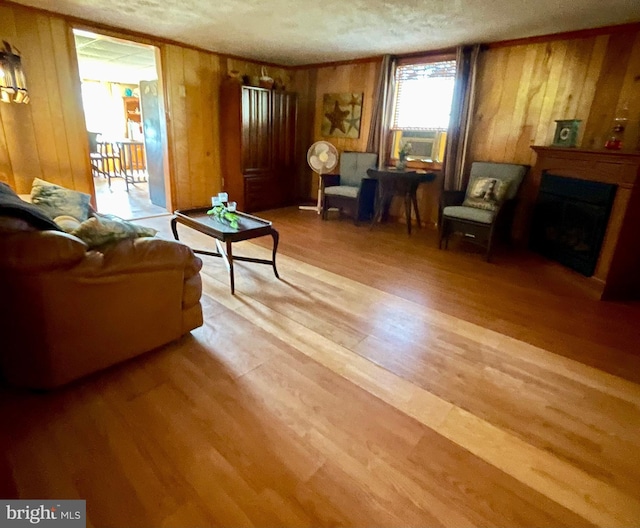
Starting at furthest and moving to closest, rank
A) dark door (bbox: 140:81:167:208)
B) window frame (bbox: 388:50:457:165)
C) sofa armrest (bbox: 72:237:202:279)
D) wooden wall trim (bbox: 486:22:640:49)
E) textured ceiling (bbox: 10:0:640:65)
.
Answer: dark door (bbox: 140:81:167:208) → window frame (bbox: 388:50:457:165) → wooden wall trim (bbox: 486:22:640:49) → textured ceiling (bbox: 10:0:640:65) → sofa armrest (bbox: 72:237:202:279)

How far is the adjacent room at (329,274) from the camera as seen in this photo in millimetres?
1335

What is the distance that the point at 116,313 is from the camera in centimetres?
174

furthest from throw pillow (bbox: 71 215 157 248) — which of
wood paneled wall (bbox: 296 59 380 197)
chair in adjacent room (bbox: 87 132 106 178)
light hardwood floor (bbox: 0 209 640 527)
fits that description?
chair in adjacent room (bbox: 87 132 106 178)

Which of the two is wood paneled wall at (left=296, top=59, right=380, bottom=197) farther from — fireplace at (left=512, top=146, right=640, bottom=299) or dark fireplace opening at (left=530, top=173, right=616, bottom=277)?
dark fireplace opening at (left=530, top=173, right=616, bottom=277)

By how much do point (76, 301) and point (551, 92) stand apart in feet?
15.2

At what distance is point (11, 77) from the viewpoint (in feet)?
11.2

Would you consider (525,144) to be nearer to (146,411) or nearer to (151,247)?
(151,247)

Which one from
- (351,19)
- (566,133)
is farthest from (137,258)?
(566,133)

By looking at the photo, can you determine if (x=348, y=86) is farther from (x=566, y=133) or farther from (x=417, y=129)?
(x=566, y=133)

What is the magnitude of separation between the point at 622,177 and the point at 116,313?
371 cm

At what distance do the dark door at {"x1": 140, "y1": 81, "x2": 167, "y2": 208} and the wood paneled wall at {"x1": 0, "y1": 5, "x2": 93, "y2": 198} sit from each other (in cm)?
106

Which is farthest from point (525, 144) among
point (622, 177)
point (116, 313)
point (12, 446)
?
point (12, 446)

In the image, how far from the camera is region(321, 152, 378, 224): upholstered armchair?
4.90 m

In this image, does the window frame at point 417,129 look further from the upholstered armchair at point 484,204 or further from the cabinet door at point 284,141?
the cabinet door at point 284,141
